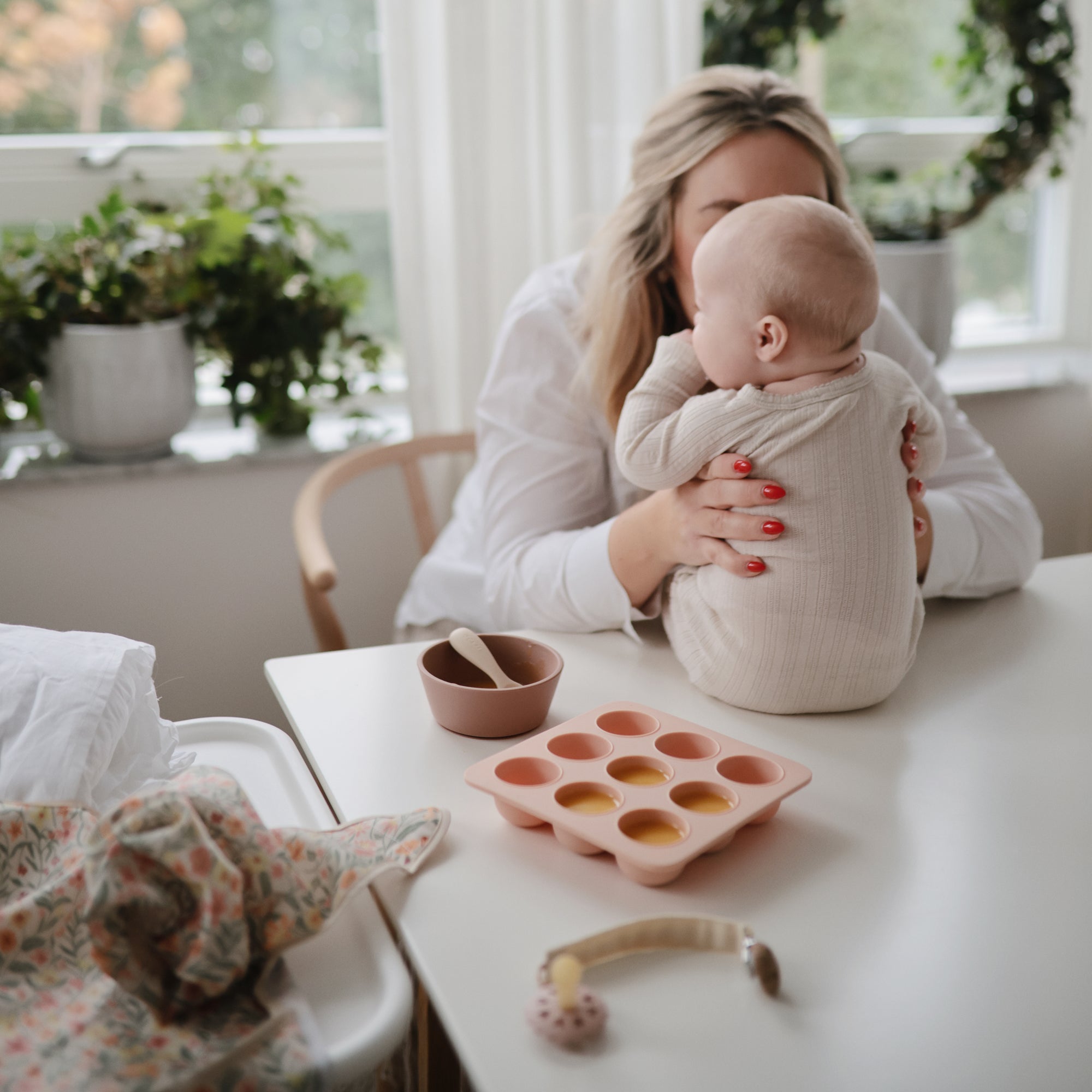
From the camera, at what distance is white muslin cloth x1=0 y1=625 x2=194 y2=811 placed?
0.70 meters

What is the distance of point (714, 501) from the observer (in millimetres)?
Result: 924

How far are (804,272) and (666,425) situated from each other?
6.8 inches

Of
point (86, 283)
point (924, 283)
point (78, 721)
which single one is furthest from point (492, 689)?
point (924, 283)

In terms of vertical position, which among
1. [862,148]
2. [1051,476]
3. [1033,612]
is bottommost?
[1051,476]

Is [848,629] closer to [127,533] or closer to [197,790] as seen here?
[197,790]

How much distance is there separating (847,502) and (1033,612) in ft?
1.35

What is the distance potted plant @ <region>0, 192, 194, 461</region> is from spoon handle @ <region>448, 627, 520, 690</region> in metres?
1.05

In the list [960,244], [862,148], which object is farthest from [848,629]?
[960,244]

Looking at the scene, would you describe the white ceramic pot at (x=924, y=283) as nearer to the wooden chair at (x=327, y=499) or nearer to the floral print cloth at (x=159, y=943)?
the wooden chair at (x=327, y=499)

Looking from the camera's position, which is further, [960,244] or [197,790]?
[960,244]

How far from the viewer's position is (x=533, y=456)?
4.32 feet

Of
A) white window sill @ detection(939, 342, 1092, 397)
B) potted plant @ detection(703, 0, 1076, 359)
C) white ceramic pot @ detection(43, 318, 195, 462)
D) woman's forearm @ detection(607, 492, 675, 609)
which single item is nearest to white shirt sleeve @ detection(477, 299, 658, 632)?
woman's forearm @ detection(607, 492, 675, 609)

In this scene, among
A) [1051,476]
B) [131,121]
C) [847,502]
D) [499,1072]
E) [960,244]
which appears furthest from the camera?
[960,244]

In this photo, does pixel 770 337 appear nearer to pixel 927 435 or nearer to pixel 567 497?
pixel 927 435
